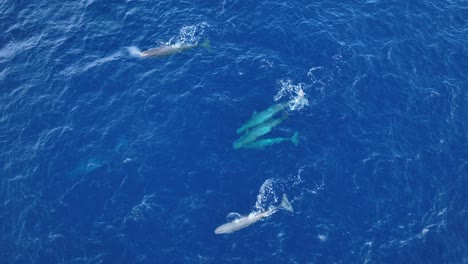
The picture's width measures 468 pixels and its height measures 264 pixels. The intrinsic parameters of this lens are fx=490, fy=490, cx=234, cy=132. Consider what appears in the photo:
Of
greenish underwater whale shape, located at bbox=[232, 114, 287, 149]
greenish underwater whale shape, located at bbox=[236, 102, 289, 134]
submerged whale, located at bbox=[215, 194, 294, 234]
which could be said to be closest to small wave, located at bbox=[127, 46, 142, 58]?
greenish underwater whale shape, located at bbox=[236, 102, 289, 134]

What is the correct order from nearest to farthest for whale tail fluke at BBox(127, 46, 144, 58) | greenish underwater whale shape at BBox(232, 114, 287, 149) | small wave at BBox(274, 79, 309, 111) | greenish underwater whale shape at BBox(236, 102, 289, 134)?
greenish underwater whale shape at BBox(232, 114, 287, 149)
greenish underwater whale shape at BBox(236, 102, 289, 134)
small wave at BBox(274, 79, 309, 111)
whale tail fluke at BBox(127, 46, 144, 58)

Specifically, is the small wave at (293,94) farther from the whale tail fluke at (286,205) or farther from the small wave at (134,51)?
the small wave at (134,51)

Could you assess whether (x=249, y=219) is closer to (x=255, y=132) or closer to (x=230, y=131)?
(x=255, y=132)

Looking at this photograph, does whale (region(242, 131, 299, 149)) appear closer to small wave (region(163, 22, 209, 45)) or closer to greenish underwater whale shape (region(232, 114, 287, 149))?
greenish underwater whale shape (region(232, 114, 287, 149))

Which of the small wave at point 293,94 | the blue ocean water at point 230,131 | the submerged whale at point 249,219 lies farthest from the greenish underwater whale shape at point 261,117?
the submerged whale at point 249,219

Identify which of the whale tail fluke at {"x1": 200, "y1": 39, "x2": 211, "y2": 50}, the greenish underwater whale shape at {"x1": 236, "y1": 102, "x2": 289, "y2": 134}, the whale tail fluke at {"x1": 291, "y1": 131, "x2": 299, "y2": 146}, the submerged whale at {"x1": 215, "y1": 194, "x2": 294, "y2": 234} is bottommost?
the submerged whale at {"x1": 215, "y1": 194, "x2": 294, "y2": 234}
